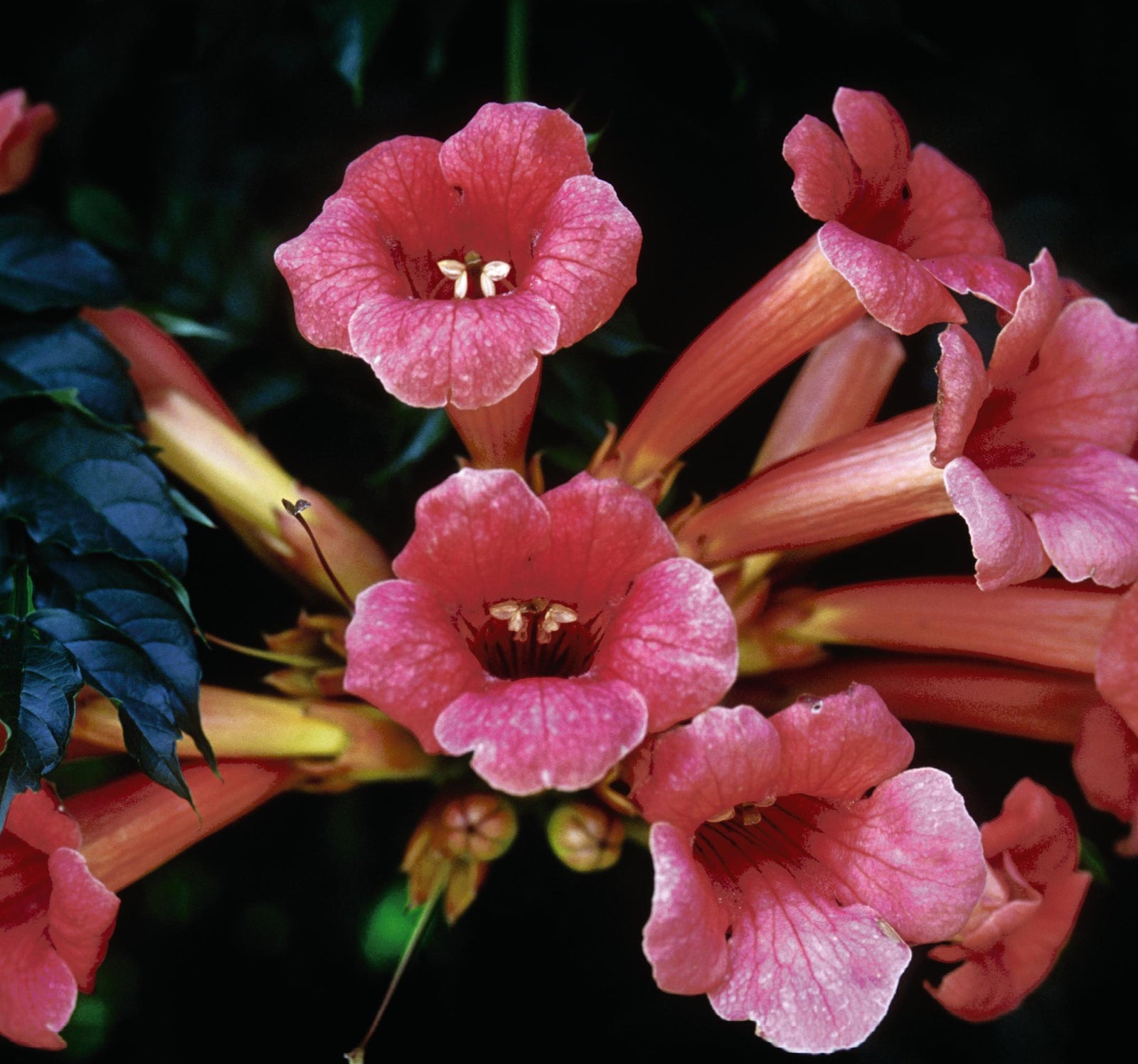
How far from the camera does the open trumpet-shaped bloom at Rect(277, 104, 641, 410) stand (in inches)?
44.8

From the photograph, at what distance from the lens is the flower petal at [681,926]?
3.47 ft

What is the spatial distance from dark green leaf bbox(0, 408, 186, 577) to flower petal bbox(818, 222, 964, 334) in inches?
34.9

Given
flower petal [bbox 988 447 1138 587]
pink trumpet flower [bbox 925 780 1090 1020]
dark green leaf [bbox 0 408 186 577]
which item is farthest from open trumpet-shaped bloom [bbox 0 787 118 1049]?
flower petal [bbox 988 447 1138 587]

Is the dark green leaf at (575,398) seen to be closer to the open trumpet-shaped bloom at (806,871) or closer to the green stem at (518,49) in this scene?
the green stem at (518,49)

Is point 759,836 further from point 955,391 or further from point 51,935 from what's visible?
point 51,935

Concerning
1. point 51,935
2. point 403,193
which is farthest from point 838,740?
point 51,935

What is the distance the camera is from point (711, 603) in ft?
3.61

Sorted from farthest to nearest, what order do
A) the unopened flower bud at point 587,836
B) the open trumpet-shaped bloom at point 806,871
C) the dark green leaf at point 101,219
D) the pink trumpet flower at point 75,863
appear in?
the dark green leaf at point 101,219 < the unopened flower bud at point 587,836 < the pink trumpet flower at point 75,863 < the open trumpet-shaped bloom at point 806,871

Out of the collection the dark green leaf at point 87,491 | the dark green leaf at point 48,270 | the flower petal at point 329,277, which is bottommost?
the dark green leaf at point 87,491

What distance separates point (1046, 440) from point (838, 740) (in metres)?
0.55

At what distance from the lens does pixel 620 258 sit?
1.19 m

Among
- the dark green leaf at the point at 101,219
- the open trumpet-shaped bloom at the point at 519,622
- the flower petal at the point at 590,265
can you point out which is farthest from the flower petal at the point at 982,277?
the dark green leaf at the point at 101,219

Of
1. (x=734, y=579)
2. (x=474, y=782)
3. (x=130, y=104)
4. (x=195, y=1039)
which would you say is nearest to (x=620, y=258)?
(x=734, y=579)

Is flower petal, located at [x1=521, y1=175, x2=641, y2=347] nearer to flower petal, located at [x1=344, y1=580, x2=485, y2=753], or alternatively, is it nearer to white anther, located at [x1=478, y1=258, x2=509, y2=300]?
white anther, located at [x1=478, y1=258, x2=509, y2=300]
